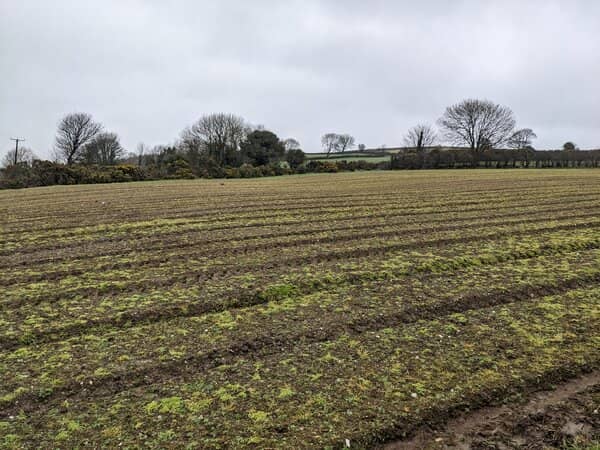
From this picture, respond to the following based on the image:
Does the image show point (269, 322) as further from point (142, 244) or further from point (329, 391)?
point (142, 244)

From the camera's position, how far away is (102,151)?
2410 inches

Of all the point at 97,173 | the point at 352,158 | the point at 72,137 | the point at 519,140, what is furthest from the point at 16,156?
the point at 519,140

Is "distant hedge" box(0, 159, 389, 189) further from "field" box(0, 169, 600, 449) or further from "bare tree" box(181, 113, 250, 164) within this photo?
"field" box(0, 169, 600, 449)

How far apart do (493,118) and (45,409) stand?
243 ft

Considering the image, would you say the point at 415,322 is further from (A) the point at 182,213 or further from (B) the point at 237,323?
(A) the point at 182,213

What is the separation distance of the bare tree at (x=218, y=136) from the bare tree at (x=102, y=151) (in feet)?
35.3

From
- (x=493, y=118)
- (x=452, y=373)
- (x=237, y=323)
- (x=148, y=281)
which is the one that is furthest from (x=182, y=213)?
(x=493, y=118)

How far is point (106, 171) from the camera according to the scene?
1626 inches

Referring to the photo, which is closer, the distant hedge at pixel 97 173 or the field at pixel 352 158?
the distant hedge at pixel 97 173

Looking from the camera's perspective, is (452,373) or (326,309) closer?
(452,373)

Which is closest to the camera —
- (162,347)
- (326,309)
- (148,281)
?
(162,347)

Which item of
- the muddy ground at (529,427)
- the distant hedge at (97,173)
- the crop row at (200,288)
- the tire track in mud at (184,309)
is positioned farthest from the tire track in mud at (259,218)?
the distant hedge at (97,173)

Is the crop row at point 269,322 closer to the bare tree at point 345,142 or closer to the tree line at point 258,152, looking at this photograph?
the tree line at point 258,152

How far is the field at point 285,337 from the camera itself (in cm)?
287
